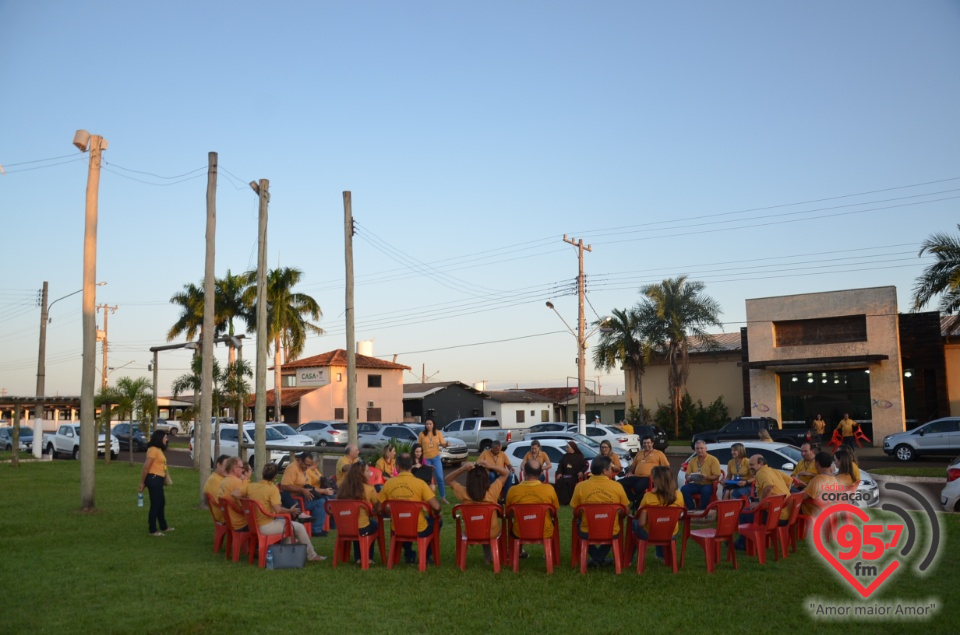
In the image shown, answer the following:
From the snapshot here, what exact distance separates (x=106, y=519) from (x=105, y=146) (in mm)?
7640

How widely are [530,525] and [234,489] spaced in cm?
415

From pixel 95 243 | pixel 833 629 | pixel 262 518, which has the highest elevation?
pixel 95 243

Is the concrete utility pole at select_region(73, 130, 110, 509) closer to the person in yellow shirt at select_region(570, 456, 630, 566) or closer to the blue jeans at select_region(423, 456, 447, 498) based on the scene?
the blue jeans at select_region(423, 456, 447, 498)

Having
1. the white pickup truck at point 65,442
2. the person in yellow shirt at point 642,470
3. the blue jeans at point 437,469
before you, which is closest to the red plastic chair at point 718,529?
the person in yellow shirt at point 642,470

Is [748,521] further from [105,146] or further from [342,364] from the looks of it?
[342,364]

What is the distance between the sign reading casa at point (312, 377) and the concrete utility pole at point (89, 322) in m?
39.2

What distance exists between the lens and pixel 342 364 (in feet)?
183

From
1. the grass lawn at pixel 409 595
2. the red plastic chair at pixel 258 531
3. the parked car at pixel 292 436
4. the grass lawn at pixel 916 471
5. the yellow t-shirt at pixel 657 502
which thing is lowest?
the grass lawn at pixel 409 595

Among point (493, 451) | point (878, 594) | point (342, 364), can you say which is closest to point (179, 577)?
point (493, 451)

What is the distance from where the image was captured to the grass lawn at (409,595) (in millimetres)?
7305

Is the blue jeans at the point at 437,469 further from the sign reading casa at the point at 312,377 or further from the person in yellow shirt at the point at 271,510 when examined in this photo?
the sign reading casa at the point at 312,377

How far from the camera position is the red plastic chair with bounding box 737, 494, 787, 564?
9945 millimetres

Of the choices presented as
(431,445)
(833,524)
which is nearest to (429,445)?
(431,445)
